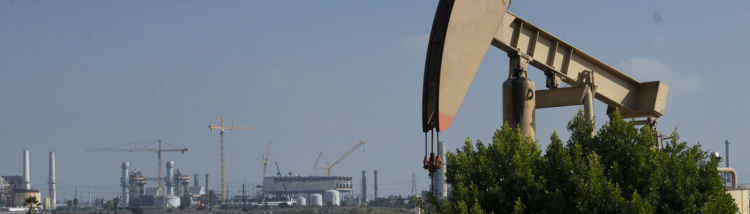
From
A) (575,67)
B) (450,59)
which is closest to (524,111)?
(575,67)

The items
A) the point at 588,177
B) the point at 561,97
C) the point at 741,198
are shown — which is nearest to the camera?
the point at 588,177

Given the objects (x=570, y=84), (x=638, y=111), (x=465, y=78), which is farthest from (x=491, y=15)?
(x=638, y=111)

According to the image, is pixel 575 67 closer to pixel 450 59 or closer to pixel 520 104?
pixel 520 104

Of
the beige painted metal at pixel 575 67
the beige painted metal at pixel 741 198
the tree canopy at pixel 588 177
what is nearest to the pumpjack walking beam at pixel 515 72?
the beige painted metal at pixel 575 67

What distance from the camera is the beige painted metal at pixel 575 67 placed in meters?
22.2

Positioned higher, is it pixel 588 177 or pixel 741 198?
pixel 588 177

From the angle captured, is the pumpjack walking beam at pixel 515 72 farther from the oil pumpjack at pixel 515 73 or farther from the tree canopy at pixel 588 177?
the tree canopy at pixel 588 177

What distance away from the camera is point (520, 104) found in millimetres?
21609

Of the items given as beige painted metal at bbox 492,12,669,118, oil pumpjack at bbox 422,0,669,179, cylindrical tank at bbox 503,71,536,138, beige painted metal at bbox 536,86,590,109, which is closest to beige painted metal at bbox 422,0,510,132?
oil pumpjack at bbox 422,0,669,179

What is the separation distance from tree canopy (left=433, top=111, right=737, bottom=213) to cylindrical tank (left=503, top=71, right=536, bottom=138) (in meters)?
2.31

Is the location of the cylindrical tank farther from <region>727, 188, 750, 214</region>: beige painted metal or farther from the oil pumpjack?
<region>727, 188, 750, 214</region>: beige painted metal

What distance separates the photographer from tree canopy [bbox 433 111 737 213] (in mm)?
17453

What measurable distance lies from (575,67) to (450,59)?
6.78 m

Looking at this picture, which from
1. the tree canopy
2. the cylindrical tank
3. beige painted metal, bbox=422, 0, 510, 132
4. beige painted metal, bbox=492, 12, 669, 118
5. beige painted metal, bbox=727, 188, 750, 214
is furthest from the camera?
beige painted metal, bbox=727, 188, 750, 214
